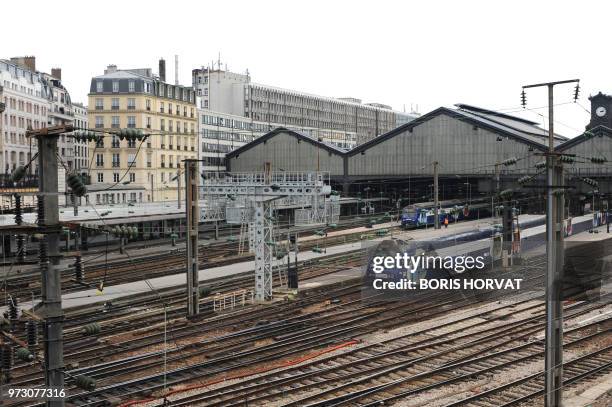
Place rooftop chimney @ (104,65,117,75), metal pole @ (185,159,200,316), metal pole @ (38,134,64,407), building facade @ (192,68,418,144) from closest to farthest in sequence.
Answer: metal pole @ (38,134,64,407) → metal pole @ (185,159,200,316) → rooftop chimney @ (104,65,117,75) → building facade @ (192,68,418,144)

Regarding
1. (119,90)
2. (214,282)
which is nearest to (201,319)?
(214,282)

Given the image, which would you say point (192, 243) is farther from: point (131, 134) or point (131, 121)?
point (131, 121)

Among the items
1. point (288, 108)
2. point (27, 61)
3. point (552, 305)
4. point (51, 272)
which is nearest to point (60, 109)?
point (27, 61)

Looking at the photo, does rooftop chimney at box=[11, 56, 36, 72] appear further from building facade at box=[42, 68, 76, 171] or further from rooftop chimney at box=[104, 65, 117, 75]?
rooftop chimney at box=[104, 65, 117, 75]

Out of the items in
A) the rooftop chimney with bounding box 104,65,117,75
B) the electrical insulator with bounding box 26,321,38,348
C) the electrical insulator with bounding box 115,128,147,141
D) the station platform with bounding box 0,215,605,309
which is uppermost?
the rooftop chimney with bounding box 104,65,117,75

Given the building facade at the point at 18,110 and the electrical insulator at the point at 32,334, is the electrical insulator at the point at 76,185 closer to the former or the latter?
the electrical insulator at the point at 32,334

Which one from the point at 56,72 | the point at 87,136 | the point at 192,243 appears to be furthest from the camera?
the point at 56,72

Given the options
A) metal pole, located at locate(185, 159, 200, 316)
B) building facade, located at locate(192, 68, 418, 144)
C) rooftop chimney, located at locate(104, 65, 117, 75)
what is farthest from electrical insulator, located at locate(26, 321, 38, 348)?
building facade, located at locate(192, 68, 418, 144)

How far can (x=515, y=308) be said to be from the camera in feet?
97.5

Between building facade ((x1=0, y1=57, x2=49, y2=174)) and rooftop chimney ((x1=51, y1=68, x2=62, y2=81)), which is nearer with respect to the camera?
building facade ((x1=0, y1=57, x2=49, y2=174))

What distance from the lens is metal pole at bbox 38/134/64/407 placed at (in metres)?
9.51

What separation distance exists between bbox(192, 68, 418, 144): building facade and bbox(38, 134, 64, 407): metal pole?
256ft

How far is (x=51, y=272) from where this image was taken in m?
9.66

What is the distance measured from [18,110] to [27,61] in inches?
492
